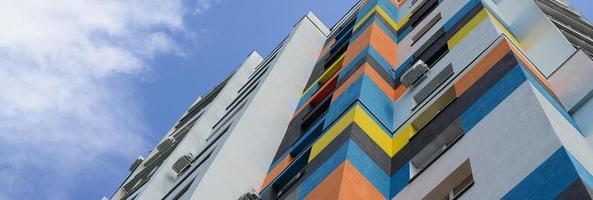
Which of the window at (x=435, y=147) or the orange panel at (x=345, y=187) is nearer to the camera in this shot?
the orange panel at (x=345, y=187)

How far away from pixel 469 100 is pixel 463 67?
8.07 feet

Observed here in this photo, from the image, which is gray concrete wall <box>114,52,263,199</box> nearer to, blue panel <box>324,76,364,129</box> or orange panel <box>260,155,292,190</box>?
orange panel <box>260,155,292,190</box>

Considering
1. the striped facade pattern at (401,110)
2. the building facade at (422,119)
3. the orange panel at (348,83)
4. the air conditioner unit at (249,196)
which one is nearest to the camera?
the building facade at (422,119)

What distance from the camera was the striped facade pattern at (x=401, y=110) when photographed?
44.3ft

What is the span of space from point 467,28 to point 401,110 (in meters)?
3.27

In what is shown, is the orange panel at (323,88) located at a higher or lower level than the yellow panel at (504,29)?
higher

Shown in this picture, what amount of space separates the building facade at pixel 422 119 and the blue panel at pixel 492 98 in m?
0.04

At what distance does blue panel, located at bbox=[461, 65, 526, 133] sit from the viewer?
44.4 feet

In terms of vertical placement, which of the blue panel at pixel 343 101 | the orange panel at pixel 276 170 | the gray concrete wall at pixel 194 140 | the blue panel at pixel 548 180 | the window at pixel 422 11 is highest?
the gray concrete wall at pixel 194 140

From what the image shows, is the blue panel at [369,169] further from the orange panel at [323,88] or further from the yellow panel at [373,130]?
the orange panel at [323,88]

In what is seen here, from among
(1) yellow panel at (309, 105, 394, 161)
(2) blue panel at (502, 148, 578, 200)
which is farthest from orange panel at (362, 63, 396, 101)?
(2) blue panel at (502, 148, 578, 200)

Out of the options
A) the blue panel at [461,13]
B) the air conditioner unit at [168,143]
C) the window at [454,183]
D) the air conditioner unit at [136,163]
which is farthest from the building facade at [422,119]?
the air conditioner unit at [136,163]

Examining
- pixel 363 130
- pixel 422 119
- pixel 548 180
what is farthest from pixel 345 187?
pixel 548 180

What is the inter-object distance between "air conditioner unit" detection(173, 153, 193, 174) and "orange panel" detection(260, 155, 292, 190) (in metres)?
5.56
